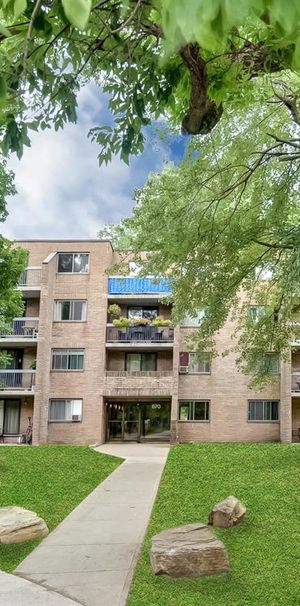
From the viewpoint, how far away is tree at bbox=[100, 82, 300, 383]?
491 inches

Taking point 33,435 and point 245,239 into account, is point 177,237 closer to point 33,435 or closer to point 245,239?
point 245,239

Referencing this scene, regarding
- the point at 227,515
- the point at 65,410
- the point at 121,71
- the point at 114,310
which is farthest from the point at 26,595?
the point at 114,310

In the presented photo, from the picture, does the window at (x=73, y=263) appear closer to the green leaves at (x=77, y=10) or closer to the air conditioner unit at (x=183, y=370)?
the air conditioner unit at (x=183, y=370)

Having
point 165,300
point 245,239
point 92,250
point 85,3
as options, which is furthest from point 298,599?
point 92,250

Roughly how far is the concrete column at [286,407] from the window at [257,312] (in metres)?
11.3

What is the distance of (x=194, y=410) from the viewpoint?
29.9 m

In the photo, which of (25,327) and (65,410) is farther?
(25,327)

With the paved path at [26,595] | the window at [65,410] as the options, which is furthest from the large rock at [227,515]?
the window at [65,410]

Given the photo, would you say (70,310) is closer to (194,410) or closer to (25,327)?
(25,327)

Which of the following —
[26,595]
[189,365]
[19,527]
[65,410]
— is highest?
[189,365]

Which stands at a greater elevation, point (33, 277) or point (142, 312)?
point (33, 277)

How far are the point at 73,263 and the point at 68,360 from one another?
5.05 meters

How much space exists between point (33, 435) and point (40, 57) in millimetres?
26640

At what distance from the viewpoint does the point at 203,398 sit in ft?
97.8
